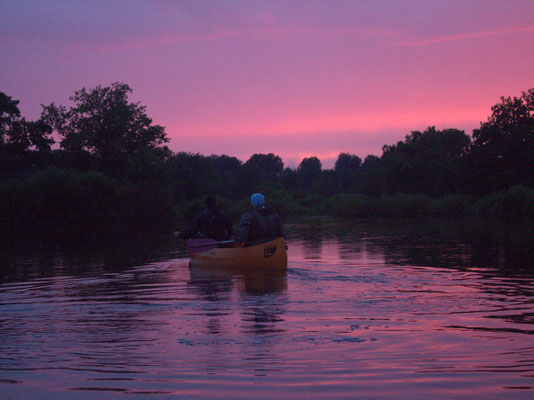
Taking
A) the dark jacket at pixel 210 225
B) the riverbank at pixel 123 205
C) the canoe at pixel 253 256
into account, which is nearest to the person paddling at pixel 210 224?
the dark jacket at pixel 210 225

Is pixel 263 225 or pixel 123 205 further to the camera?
pixel 123 205

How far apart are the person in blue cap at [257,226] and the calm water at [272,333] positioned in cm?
84

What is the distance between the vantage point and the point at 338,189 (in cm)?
9762

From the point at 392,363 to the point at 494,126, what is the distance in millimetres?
54008

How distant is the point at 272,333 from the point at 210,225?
765 centimetres

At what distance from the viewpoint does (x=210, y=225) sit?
44.8ft

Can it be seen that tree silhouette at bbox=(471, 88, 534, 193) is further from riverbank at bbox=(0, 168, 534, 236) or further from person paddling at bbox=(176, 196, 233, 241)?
person paddling at bbox=(176, 196, 233, 241)

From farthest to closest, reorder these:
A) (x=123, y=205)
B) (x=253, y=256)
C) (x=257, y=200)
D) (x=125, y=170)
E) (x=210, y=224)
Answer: (x=125, y=170) < (x=123, y=205) < (x=210, y=224) < (x=257, y=200) < (x=253, y=256)

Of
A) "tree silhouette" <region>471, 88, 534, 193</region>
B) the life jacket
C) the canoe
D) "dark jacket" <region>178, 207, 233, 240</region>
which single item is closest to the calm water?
the canoe

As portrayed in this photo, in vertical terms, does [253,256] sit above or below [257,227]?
below

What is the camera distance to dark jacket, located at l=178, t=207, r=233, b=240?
44.6ft

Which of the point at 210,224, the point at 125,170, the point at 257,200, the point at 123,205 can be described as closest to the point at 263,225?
the point at 257,200

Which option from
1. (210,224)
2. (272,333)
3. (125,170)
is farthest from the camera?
(125,170)

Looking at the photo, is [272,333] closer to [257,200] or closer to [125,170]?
[257,200]
